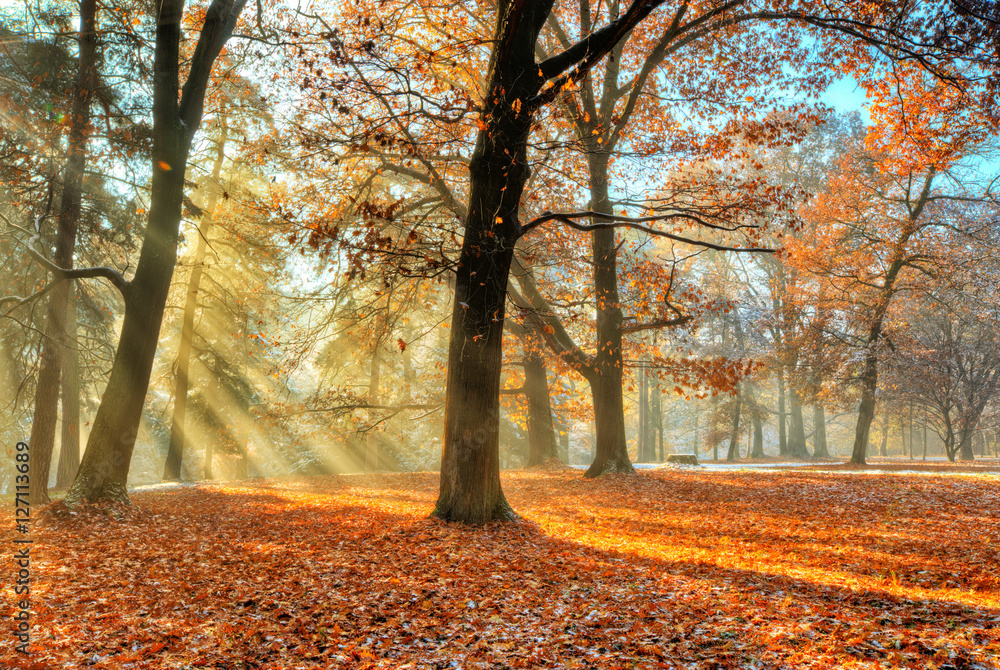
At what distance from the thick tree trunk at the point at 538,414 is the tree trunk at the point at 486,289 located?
11.0m

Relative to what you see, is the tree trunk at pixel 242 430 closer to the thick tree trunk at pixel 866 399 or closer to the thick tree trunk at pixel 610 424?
the thick tree trunk at pixel 610 424

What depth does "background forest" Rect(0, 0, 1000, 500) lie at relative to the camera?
305 inches

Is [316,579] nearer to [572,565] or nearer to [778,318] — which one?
[572,565]

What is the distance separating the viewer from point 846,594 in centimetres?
459

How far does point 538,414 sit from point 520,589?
13510mm

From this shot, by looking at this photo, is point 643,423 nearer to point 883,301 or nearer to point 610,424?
point 883,301

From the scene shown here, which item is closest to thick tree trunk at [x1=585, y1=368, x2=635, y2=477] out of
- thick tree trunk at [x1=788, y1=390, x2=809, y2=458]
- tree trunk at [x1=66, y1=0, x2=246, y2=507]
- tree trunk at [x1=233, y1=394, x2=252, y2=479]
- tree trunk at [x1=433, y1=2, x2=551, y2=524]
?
tree trunk at [x1=433, y1=2, x2=551, y2=524]

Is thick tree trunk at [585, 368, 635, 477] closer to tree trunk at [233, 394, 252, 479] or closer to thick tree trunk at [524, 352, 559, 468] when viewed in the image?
thick tree trunk at [524, 352, 559, 468]

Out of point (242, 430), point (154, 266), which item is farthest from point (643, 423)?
point (154, 266)

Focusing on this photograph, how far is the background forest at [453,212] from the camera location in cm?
775

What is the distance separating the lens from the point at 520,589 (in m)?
4.91

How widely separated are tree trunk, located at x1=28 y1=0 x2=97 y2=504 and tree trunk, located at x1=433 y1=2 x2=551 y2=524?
282 inches

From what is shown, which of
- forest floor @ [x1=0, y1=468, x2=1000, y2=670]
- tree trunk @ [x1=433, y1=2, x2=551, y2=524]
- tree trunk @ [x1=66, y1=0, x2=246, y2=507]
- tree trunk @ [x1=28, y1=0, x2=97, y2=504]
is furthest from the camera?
tree trunk @ [x1=28, y1=0, x2=97, y2=504]

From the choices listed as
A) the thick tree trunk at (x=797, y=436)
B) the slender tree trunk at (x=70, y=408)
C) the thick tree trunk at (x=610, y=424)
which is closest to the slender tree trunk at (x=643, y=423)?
the thick tree trunk at (x=797, y=436)
